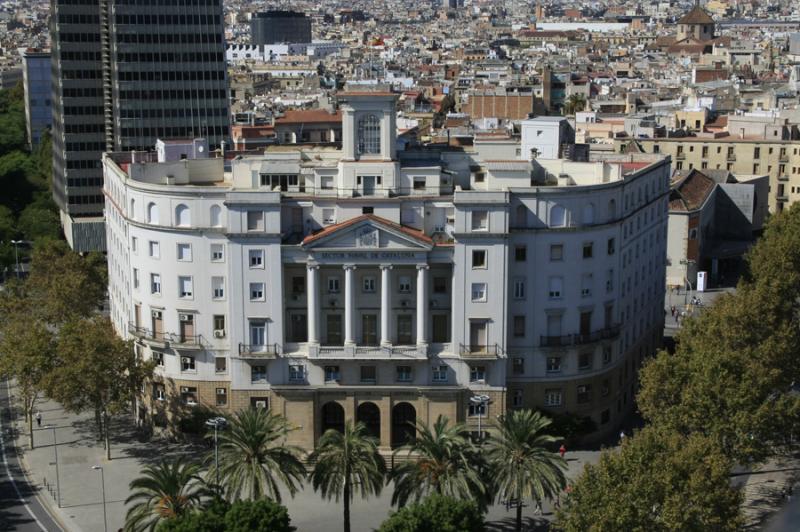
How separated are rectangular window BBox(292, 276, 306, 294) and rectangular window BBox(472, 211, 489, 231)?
12493 millimetres

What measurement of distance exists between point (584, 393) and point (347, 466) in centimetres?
2693

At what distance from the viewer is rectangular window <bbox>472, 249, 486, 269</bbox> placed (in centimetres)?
9312

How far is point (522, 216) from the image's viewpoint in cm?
9475

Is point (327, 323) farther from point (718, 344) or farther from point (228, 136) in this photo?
point (228, 136)

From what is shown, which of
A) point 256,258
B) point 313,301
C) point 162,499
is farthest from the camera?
point 256,258

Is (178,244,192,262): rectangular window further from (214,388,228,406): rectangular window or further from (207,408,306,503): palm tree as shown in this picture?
(207,408,306,503): palm tree

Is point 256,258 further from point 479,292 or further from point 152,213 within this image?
point 479,292

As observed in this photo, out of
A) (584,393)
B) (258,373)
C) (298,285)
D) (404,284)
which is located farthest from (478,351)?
(258,373)

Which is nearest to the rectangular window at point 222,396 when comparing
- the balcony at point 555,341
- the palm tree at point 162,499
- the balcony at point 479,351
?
the balcony at point 479,351

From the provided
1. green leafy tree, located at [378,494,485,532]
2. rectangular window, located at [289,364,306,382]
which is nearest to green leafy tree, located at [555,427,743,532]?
green leafy tree, located at [378,494,485,532]

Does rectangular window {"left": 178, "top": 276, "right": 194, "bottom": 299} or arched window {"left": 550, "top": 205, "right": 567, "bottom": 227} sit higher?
arched window {"left": 550, "top": 205, "right": 567, "bottom": 227}

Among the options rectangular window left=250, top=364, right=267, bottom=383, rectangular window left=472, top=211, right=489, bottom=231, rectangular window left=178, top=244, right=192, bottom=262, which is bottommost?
rectangular window left=250, top=364, right=267, bottom=383

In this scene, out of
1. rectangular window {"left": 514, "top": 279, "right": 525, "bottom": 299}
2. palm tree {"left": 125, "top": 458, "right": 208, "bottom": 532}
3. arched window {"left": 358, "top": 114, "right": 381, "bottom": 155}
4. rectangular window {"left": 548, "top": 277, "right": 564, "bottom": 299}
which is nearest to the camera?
palm tree {"left": 125, "top": 458, "right": 208, "bottom": 532}

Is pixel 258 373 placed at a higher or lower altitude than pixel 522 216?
lower
